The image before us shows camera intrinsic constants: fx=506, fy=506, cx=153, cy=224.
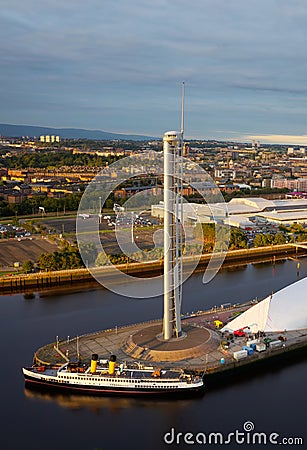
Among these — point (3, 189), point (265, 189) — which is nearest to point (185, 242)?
point (3, 189)

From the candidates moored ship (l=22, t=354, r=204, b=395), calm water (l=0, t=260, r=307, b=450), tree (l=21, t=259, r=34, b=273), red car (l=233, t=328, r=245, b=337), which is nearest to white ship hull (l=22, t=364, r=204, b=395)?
moored ship (l=22, t=354, r=204, b=395)

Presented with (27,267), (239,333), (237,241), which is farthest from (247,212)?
(239,333)

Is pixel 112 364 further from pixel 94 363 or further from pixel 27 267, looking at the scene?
pixel 27 267

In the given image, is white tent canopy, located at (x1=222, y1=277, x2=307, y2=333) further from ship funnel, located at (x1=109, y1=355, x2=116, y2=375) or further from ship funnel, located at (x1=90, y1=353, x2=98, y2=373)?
ship funnel, located at (x1=90, y1=353, x2=98, y2=373)

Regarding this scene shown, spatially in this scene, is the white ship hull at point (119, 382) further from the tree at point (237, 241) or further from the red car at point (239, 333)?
the tree at point (237, 241)

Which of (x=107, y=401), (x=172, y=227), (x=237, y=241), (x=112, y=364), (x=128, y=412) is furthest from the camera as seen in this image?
(x=237, y=241)

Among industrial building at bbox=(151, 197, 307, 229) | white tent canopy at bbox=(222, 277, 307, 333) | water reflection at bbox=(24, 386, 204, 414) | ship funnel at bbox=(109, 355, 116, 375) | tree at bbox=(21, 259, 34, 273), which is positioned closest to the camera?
water reflection at bbox=(24, 386, 204, 414)

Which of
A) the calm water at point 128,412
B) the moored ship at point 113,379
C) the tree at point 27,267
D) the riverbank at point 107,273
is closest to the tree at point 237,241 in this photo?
the riverbank at point 107,273
